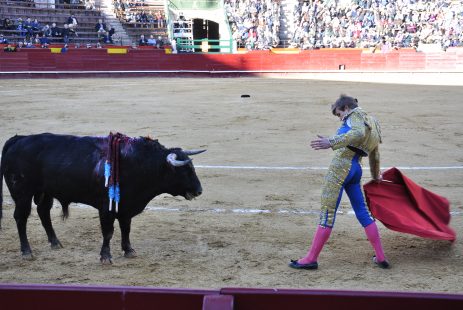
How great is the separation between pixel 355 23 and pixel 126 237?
2540cm

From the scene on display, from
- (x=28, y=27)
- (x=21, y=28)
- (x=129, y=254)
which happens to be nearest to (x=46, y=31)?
(x=28, y=27)

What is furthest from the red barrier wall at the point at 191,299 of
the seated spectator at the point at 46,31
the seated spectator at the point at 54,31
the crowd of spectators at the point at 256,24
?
the crowd of spectators at the point at 256,24

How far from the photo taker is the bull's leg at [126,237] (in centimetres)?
448

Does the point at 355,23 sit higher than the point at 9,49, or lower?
higher

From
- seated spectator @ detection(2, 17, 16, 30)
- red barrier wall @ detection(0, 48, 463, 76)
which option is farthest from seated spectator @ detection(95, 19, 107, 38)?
seated spectator @ detection(2, 17, 16, 30)

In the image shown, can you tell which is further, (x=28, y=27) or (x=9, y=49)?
(x=28, y=27)

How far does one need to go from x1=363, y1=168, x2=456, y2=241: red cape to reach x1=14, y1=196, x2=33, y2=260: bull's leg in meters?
2.48

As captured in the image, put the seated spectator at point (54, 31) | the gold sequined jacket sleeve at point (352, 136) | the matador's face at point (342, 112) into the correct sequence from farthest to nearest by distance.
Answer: the seated spectator at point (54, 31) → the matador's face at point (342, 112) → the gold sequined jacket sleeve at point (352, 136)

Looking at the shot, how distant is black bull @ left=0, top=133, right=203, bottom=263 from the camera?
14.3 feet

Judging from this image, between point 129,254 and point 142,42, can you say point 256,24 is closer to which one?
point 142,42

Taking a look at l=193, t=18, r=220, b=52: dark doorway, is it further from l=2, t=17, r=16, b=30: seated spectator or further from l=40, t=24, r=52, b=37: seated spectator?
l=2, t=17, r=16, b=30: seated spectator

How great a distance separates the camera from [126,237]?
4492mm

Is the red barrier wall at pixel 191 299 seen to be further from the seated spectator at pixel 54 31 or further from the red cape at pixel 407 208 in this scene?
the seated spectator at pixel 54 31

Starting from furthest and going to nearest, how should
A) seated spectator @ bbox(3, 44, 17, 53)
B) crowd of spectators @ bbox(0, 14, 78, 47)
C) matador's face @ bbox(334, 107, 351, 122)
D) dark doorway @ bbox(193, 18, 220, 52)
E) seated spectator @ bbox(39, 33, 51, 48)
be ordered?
dark doorway @ bbox(193, 18, 220, 52) < crowd of spectators @ bbox(0, 14, 78, 47) < seated spectator @ bbox(39, 33, 51, 48) < seated spectator @ bbox(3, 44, 17, 53) < matador's face @ bbox(334, 107, 351, 122)
